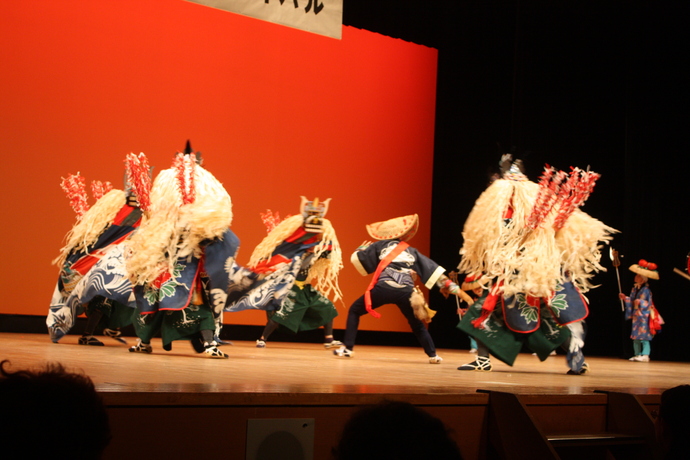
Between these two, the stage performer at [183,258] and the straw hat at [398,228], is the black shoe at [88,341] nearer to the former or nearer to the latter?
the stage performer at [183,258]

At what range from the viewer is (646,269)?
8594mm

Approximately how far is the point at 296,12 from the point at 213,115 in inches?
202

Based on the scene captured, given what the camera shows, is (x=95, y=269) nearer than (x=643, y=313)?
Yes

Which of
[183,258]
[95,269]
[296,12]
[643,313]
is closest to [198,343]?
[183,258]

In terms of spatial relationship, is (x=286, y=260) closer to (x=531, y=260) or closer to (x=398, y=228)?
(x=398, y=228)

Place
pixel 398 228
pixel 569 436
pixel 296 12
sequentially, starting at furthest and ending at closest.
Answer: pixel 398 228
pixel 569 436
pixel 296 12

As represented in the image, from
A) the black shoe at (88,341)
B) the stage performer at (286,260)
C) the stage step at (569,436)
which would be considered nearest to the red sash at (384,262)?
the stage performer at (286,260)

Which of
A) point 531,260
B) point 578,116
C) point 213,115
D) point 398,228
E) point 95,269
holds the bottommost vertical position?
point 95,269

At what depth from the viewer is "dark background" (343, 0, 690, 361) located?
25.5ft

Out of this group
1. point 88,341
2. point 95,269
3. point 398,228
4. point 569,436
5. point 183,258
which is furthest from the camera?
point 398,228

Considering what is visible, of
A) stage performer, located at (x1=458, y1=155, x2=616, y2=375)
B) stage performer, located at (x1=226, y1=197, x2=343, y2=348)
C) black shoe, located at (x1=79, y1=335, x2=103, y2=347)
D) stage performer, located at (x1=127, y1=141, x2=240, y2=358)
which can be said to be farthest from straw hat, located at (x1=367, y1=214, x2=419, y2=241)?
black shoe, located at (x1=79, y1=335, x2=103, y2=347)

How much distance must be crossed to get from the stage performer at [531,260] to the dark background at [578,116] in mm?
3408

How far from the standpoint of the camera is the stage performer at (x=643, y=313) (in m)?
8.57

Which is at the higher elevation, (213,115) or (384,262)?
(213,115)
